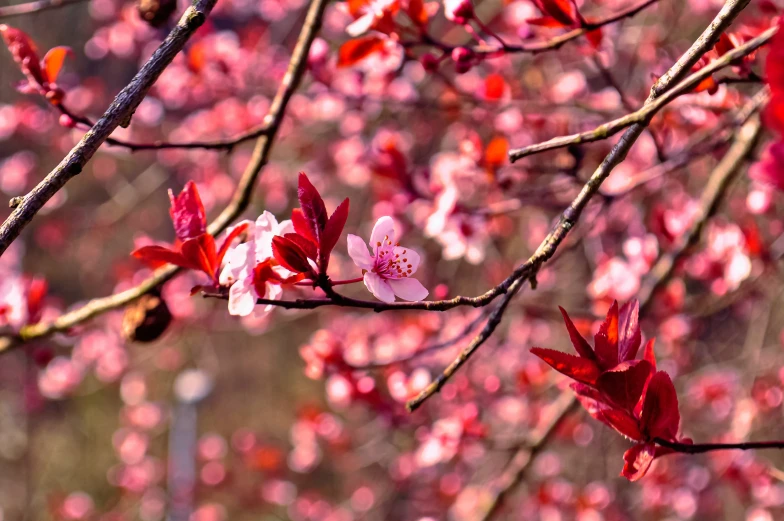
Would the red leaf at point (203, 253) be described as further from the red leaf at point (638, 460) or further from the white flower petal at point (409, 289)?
the red leaf at point (638, 460)

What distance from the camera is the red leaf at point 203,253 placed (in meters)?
0.62

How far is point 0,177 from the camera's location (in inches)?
141

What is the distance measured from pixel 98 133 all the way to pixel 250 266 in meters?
0.18

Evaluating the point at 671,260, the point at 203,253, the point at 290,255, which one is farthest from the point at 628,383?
the point at 671,260

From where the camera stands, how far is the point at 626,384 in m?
0.57

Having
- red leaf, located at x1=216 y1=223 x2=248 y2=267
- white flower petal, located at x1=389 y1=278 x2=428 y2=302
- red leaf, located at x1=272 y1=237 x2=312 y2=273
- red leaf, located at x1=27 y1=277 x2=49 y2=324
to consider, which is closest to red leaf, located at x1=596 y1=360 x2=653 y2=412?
white flower petal, located at x1=389 y1=278 x2=428 y2=302

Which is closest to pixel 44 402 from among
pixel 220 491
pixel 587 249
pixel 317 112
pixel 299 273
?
pixel 220 491

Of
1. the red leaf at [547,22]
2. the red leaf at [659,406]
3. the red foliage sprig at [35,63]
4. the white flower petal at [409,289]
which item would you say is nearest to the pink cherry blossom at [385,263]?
the white flower petal at [409,289]

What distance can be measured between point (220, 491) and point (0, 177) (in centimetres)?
230

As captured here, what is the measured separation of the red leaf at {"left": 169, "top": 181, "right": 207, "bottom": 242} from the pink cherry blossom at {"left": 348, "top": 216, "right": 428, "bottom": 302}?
0.57 ft

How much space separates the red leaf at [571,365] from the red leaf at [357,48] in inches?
24.1

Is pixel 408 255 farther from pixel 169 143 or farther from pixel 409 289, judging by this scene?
pixel 169 143

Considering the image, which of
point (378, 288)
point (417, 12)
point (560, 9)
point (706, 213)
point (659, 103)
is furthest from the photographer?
point (706, 213)

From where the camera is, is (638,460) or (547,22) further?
(547,22)
